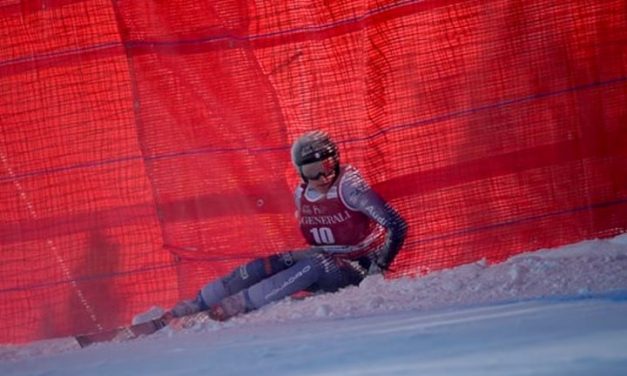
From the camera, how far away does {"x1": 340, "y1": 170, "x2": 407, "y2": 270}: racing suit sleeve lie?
593 centimetres

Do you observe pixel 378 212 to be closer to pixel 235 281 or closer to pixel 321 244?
pixel 321 244

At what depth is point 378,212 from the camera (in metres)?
5.93

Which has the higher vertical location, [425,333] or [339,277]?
[425,333]

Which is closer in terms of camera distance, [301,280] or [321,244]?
[301,280]

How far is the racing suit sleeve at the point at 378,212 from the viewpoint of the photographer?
233 inches

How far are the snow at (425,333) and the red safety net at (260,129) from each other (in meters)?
0.32

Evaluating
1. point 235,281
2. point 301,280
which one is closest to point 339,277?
point 301,280

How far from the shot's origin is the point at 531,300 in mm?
4770

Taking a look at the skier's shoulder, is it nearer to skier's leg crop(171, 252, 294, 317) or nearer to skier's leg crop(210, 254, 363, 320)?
skier's leg crop(210, 254, 363, 320)

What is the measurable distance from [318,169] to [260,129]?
500 mm

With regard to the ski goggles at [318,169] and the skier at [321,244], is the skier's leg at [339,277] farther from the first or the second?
the ski goggles at [318,169]

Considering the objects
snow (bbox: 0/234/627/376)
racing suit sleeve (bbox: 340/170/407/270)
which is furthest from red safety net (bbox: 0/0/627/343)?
snow (bbox: 0/234/627/376)

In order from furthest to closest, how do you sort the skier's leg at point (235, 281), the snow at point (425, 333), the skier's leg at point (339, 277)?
the skier's leg at point (339, 277) → the skier's leg at point (235, 281) → the snow at point (425, 333)

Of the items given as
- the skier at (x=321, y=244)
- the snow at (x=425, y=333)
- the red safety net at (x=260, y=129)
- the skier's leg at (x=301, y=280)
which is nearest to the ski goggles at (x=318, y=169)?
the skier at (x=321, y=244)
